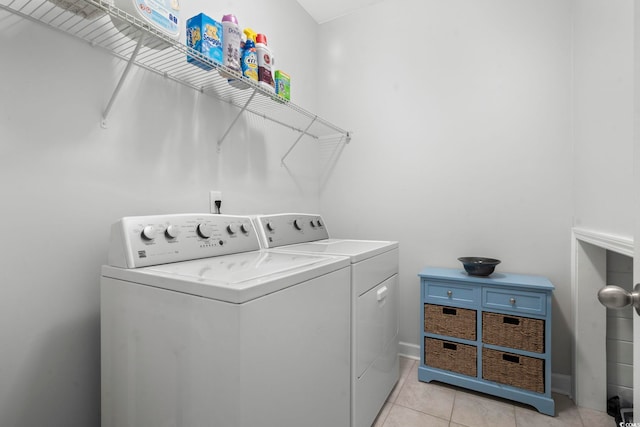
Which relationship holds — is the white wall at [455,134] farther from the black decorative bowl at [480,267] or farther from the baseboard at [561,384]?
the black decorative bowl at [480,267]

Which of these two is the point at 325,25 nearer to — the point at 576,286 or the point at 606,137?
the point at 606,137

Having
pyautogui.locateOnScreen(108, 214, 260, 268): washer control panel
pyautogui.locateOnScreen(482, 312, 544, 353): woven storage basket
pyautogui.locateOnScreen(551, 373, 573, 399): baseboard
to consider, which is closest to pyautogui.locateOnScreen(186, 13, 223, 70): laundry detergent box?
pyautogui.locateOnScreen(108, 214, 260, 268): washer control panel

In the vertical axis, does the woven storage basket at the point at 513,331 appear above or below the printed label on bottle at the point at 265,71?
below

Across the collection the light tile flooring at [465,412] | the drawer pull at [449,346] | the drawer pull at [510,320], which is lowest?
the light tile flooring at [465,412]

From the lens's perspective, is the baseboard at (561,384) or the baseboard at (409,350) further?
the baseboard at (409,350)

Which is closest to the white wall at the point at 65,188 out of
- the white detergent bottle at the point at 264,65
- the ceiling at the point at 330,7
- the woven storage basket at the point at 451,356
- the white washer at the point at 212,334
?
the white washer at the point at 212,334

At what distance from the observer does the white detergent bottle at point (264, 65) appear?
153 cm

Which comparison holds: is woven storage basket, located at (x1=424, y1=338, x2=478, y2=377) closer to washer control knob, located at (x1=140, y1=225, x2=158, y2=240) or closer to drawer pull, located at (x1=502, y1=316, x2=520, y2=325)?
drawer pull, located at (x1=502, y1=316, x2=520, y2=325)

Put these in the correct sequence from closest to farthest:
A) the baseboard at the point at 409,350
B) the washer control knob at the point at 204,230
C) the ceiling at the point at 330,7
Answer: the washer control knob at the point at 204,230, the baseboard at the point at 409,350, the ceiling at the point at 330,7

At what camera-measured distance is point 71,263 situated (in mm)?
1075

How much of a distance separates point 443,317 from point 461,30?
2.03 m

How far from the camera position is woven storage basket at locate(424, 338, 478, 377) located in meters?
1.88

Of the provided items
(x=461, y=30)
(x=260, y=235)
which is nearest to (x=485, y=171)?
(x=461, y=30)

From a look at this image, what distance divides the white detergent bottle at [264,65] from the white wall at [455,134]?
1.17 m
